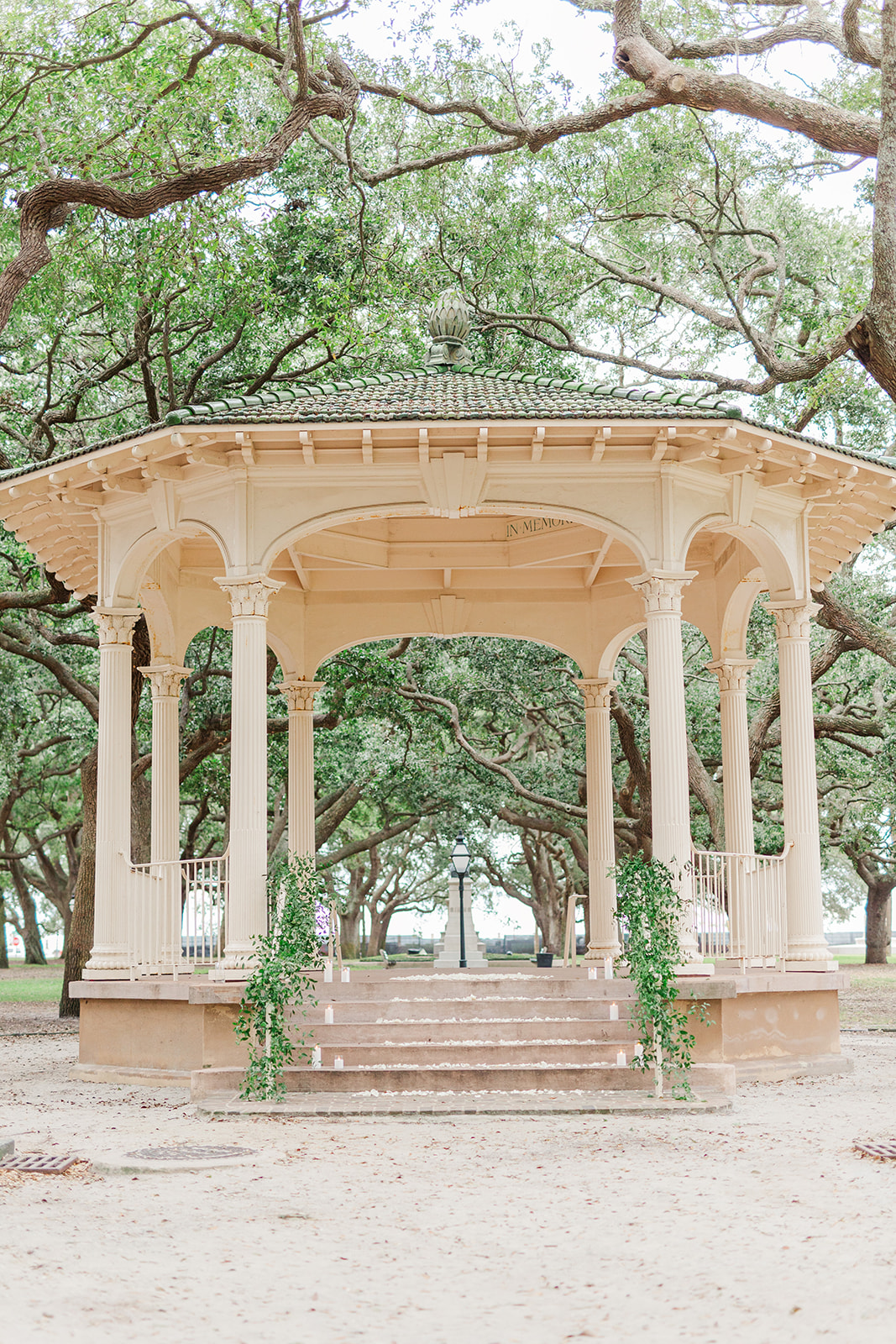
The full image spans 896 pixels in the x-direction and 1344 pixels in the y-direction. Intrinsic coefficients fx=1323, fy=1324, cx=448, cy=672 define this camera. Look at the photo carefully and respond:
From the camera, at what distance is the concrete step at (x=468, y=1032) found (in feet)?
35.2

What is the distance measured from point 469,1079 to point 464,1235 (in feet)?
13.9

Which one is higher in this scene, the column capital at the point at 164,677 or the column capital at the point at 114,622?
the column capital at the point at 114,622

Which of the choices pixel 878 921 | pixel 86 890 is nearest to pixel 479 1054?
pixel 86 890

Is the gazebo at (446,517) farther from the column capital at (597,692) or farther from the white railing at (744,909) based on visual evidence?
the column capital at (597,692)

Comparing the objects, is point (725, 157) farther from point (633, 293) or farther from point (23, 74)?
point (23, 74)

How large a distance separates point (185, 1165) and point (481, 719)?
73.0ft

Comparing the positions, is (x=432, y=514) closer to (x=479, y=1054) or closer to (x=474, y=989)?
(x=474, y=989)

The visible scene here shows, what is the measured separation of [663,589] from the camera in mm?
11570

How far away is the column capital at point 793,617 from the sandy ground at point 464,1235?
4.97m

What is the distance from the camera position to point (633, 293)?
71.8 ft

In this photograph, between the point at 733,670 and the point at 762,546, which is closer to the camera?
the point at 762,546

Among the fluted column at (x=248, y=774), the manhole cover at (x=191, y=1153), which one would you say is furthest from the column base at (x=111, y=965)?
the manhole cover at (x=191, y=1153)

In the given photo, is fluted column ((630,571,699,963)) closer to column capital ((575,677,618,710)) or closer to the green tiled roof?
the green tiled roof

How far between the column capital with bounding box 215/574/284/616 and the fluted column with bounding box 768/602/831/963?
4.85m
